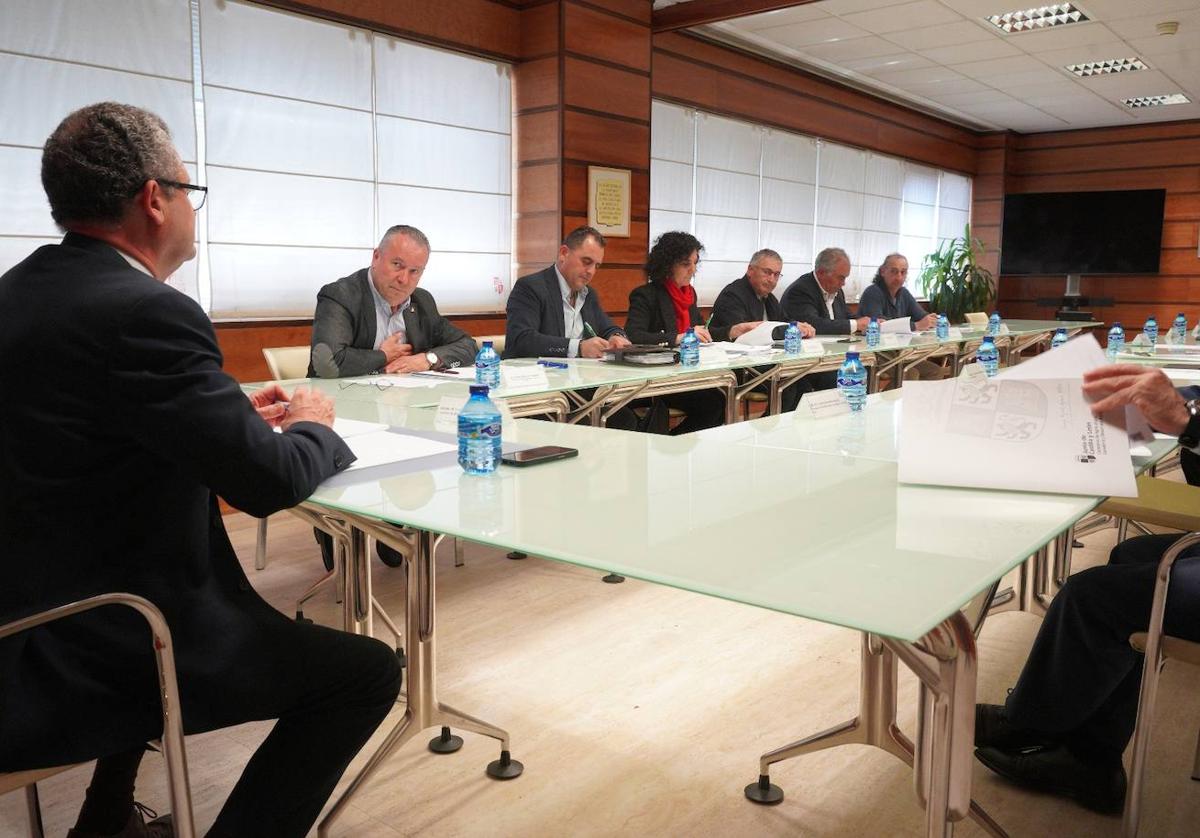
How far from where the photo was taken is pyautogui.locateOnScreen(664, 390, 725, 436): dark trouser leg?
4602mm

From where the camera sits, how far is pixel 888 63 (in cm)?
787

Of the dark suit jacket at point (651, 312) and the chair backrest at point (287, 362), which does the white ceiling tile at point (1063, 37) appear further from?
the chair backrest at point (287, 362)

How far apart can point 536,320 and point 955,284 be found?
24.4 ft

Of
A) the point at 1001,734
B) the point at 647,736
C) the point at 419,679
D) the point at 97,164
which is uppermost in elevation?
the point at 97,164

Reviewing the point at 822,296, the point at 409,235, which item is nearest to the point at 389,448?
the point at 409,235

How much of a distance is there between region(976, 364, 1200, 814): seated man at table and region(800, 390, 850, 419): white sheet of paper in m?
0.81

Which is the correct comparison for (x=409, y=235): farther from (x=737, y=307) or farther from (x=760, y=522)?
(x=737, y=307)

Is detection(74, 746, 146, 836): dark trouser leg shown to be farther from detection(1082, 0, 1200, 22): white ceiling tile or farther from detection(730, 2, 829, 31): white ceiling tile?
detection(1082, 0, 1200, 22): white ceiling tile

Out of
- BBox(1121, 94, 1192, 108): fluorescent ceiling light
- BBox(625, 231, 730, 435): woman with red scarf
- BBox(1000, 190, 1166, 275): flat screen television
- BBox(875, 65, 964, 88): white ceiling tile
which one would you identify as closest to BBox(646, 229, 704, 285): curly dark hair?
BBox(625, 231, 730, 435): woman with red scarf

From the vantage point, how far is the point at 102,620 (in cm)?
125

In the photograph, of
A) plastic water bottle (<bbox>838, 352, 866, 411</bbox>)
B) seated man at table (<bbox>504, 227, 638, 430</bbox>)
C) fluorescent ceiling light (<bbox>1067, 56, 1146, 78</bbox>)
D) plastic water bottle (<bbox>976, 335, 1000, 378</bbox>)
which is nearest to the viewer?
plastic water bottle (<bbox>838, 352, 866, 411</bbox>)

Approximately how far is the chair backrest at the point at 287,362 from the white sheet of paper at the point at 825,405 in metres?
1.95

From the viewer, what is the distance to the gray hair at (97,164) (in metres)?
1.30

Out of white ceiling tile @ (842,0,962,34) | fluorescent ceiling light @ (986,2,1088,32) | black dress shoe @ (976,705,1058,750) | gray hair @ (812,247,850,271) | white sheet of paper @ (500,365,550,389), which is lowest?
black dress shoe @ (976,705,1058,750)
